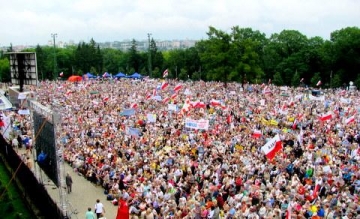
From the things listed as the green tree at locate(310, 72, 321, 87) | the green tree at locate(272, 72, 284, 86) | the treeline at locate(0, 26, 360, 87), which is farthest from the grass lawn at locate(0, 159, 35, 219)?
the green tree at locate(310, 72, 321, 87)

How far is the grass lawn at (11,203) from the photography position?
17125mm

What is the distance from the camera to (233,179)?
63.3 ft

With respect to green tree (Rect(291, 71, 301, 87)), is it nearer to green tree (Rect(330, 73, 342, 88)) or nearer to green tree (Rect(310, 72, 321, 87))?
Answer: green tree (Rect(310, 72, 321, 87))

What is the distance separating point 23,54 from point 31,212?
41.6ft

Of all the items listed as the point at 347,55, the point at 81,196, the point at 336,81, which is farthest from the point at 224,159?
the point at 347,55

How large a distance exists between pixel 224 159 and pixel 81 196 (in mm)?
6992

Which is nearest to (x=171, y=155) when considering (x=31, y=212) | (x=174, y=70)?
(x=31, y=212)

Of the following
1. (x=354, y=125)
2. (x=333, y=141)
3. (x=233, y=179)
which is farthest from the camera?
(x=354, y=125)

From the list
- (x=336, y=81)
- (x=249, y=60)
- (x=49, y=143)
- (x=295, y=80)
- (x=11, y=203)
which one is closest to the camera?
(x=49, y=143)

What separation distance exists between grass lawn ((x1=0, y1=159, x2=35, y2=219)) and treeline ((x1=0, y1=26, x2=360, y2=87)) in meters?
38.3

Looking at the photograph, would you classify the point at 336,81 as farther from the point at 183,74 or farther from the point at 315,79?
the point at 183,74

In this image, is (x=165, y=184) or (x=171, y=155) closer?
(x=165, y=184)

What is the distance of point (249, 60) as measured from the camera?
198ft

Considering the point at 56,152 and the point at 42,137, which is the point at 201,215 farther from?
the point at 42,137
